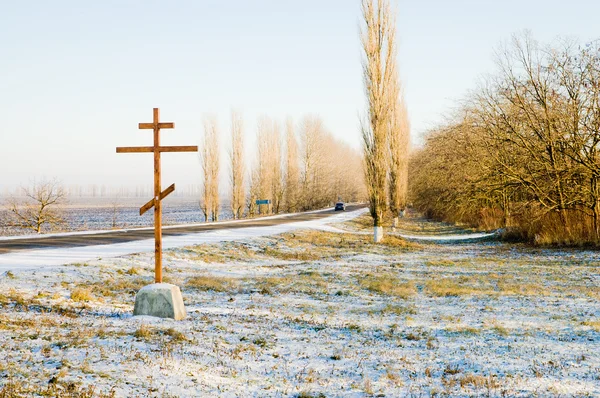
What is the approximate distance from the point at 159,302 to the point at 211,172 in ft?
125

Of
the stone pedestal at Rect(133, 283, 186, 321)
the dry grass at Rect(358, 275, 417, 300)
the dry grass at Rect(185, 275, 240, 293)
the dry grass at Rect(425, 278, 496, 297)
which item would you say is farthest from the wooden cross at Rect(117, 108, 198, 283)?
the dry grass at Rect(425, 278, 496, 297)

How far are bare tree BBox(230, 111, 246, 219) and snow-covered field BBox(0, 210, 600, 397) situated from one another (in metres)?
34.2

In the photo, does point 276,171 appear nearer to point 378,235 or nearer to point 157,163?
point 378,235

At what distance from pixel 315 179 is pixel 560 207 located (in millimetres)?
40869

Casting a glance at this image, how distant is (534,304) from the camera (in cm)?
944

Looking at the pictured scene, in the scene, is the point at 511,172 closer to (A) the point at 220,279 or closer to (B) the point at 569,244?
(B) the point at 569,244

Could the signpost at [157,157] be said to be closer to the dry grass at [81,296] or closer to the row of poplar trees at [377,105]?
→ the dry grass at [81,296]

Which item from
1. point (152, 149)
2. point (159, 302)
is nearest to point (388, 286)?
point (159, 302)

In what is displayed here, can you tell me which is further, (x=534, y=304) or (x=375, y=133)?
(x=375, y=133)

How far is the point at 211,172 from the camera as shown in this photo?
147ft

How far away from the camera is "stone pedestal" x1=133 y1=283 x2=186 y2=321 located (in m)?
7.30

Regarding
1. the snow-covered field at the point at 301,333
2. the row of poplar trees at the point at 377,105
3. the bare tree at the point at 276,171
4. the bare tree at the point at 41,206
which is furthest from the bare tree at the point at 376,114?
the bare tree at the point at 276,171

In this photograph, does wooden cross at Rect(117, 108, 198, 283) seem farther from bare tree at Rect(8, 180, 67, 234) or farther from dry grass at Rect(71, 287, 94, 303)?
bare tree at Rect(8, 180, 67, 234)

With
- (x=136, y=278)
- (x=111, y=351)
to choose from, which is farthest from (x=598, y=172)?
(x=111, y=351)
